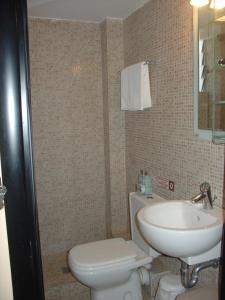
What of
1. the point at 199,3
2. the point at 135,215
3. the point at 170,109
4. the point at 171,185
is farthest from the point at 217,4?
the point at 135,215

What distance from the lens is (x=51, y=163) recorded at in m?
2.61

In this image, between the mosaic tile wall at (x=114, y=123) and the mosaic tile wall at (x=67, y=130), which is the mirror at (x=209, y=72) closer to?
the mosaic tile wall at (x=114, y=123)

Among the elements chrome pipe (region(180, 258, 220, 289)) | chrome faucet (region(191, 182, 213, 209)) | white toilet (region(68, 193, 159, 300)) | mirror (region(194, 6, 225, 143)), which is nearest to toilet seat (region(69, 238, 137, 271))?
white toilet (region(68, 193, 159, 300))

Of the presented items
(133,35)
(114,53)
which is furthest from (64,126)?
(133,35)

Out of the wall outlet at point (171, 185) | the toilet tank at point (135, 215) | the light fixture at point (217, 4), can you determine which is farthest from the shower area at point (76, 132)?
the light fixture at point (217, 4)

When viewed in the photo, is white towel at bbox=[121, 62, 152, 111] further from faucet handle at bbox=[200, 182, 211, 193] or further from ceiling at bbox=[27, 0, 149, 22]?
faucet handle at bbox=[200, 182, 211, 193]

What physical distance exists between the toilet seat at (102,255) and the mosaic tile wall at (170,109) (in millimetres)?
511

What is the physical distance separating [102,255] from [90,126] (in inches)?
50.8

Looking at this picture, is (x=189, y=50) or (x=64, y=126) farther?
(x=64, y=126)

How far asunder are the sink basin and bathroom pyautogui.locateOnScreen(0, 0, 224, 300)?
0.40 metres

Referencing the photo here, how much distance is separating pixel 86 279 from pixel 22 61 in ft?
4.94

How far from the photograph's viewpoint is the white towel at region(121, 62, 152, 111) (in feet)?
6.98

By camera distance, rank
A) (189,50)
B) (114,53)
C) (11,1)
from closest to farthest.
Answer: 1. (11,1)
2. (189,50)
3. (114,53)

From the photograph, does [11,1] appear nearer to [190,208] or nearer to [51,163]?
[190,208]
